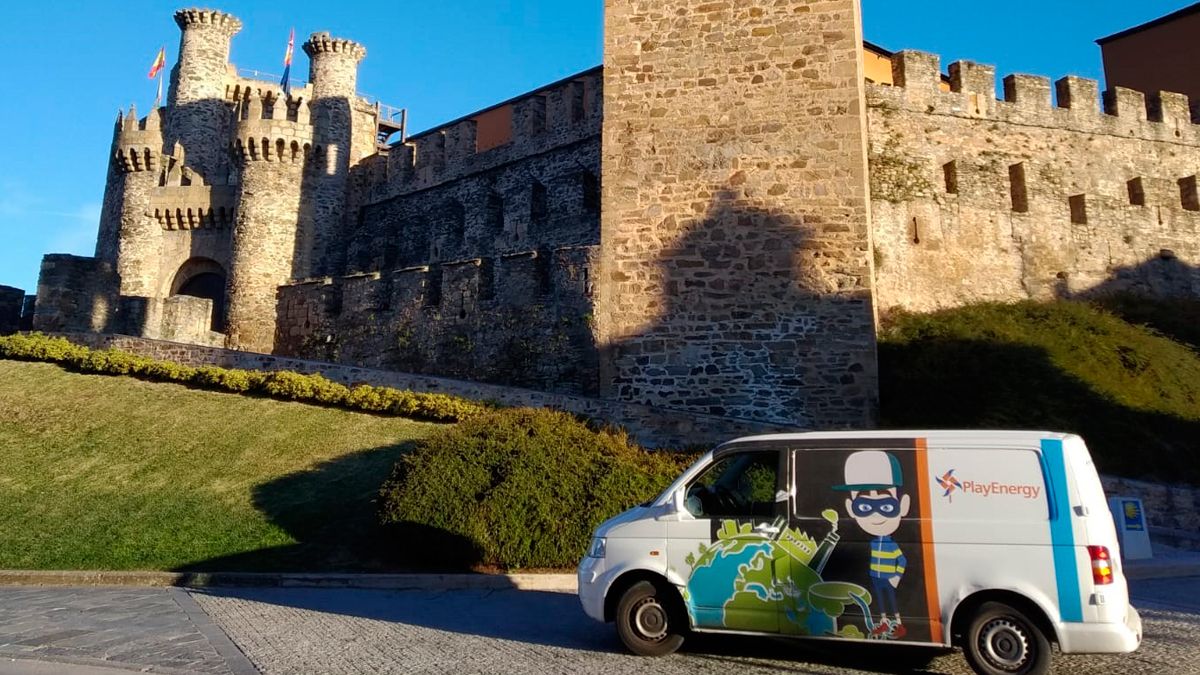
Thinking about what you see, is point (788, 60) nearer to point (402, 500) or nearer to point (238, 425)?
point (402, 500)

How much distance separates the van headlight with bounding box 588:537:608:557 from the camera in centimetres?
613

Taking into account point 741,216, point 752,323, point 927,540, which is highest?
point 741,216

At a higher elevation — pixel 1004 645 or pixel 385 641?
pixel 1004 645

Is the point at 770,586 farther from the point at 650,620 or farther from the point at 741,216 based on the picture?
the point at 741,216

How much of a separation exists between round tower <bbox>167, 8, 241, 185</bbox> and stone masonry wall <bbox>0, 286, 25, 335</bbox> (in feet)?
35.7

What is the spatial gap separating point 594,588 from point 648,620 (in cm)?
44

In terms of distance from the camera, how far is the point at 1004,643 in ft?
16.8

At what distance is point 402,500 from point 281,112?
91.1ft

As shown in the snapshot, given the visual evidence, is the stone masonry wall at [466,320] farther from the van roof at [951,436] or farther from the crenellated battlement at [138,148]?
the crenellated battlement at [138,148]

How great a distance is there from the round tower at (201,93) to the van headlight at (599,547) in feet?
120

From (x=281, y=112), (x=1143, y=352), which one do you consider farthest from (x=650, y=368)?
(x=281, y=112)

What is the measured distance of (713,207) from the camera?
528 inches

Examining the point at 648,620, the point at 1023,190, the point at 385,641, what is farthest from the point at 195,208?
the point at 648,620

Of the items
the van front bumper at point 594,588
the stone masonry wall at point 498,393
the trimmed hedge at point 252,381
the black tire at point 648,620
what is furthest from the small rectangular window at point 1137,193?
the van front bumper at point 594,588
